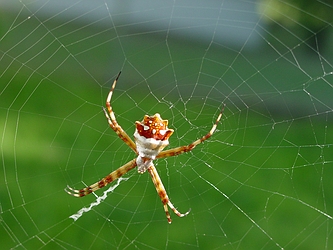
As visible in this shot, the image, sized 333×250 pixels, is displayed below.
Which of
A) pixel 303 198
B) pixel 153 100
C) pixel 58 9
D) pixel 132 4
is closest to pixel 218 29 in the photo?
pixel 132 4

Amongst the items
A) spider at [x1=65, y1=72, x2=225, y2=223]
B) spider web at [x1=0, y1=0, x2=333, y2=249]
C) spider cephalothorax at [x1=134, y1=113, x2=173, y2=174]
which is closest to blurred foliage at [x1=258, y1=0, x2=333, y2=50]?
spider web at [x1=0, y1=0, x2=333, y2=249]

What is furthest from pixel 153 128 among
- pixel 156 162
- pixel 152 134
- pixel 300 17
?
pixel 300 17

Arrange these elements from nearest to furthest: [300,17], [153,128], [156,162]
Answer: [153,128]
[156,162]
[300,17]

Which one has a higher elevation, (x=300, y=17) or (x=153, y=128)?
→ (x=300, y=17)

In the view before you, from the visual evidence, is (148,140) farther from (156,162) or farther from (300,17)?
(300,17)

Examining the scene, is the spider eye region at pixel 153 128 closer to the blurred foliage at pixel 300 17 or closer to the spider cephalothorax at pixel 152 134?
the spider cephalothorax at pixel 152 134

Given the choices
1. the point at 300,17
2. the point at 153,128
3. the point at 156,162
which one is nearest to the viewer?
the point at 153,128

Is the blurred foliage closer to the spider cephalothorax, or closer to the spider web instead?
the spider web
